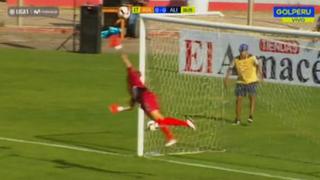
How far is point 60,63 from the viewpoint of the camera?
29219 millimetres

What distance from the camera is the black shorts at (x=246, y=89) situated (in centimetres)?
1855

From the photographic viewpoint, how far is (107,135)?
1698 cm

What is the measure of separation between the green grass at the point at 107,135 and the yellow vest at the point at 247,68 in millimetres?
334

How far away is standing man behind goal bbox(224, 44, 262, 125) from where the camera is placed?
18.0 metres

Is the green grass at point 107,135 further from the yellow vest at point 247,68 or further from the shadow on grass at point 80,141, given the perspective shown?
the yellow vest at point 247,68

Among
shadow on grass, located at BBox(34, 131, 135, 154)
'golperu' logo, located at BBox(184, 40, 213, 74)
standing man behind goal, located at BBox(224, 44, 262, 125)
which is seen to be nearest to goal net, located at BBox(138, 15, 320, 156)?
'golperu' logo, located at BBox(184, 40, 213, 74)

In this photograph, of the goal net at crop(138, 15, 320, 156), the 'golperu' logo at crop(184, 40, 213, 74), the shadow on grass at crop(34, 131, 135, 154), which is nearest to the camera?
the shadow on grass at crop(34, 131, 135, 154)

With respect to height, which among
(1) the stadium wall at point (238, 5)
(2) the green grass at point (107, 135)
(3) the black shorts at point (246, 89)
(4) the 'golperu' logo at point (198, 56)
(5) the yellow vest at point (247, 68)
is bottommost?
(1) the stadium wall at point (238, 5)

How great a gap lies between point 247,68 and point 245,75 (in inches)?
8.6

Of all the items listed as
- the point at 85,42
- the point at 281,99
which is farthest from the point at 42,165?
the point at 85,42

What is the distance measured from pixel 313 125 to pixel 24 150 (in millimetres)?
6017

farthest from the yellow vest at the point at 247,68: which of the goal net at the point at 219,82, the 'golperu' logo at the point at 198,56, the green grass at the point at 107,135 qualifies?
the 'golperu' logo at the point at 198,56

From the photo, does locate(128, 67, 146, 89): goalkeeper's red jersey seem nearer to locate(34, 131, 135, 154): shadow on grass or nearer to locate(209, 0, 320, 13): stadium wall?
locate(34, 131, 135, 154): shadow on grass

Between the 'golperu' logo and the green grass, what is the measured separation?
0.73 metres
